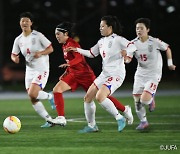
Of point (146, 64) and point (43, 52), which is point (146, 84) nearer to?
point (146, 64)

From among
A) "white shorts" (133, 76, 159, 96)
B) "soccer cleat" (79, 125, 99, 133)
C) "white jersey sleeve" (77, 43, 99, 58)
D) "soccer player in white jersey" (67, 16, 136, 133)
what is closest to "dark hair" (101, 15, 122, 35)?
"soccer player in white jersey" (67, 16, 136, 133)

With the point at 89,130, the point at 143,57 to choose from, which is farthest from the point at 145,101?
the point at 89,130

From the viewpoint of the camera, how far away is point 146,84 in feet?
43.8

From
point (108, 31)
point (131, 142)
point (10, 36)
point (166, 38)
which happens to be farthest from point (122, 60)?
point (10, 36)

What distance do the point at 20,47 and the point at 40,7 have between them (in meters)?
32.0

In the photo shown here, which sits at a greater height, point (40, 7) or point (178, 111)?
point (40, 7)

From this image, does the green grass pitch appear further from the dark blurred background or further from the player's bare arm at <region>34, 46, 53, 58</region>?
the dark blurred background

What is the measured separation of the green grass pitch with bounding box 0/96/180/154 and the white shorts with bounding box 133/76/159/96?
761 millimetres

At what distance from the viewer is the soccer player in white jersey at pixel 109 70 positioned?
40.7ft

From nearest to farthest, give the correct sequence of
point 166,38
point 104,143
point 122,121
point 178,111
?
1. point 104,143
2. point 122,121
3. point 178,111
4. point 166,38

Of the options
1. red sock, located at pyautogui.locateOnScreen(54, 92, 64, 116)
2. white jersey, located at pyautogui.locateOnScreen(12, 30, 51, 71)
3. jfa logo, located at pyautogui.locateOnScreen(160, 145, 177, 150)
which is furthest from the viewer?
white jersey, located at pyautogui.locateOnScreen(12, 30, 51, 71)

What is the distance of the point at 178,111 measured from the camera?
56.8 feet

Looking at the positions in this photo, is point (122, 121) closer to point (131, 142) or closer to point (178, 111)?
point (131, 142)

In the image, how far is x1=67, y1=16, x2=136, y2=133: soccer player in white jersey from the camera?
12398mm
